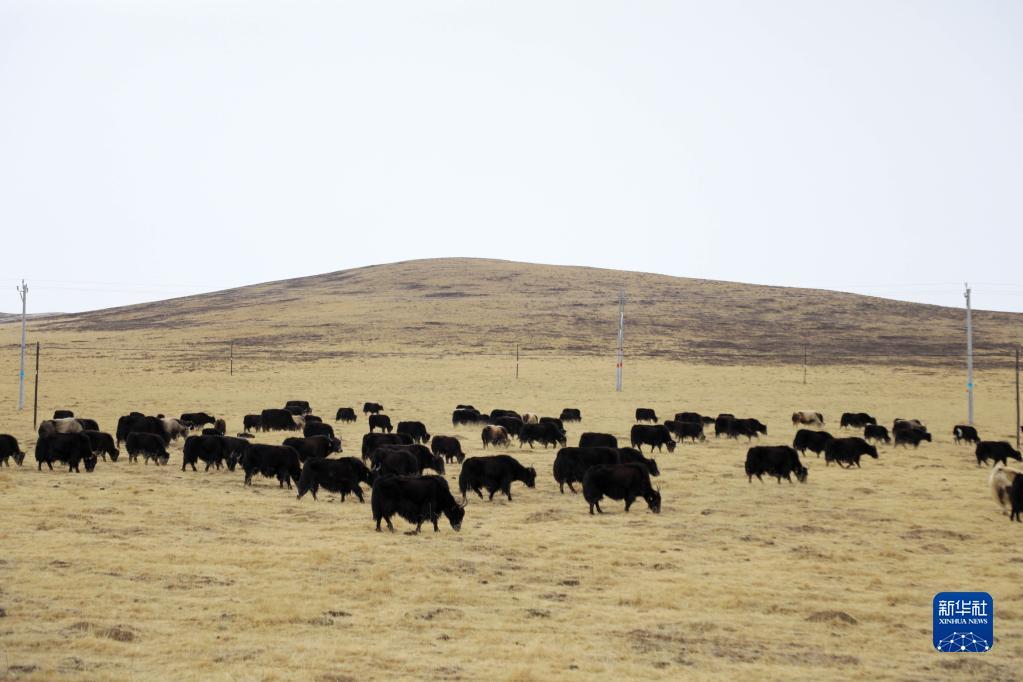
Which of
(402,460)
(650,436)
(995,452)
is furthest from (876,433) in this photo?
(402,460)

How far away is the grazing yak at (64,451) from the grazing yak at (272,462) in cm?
449

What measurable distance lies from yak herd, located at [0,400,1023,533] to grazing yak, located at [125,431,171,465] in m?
0.03

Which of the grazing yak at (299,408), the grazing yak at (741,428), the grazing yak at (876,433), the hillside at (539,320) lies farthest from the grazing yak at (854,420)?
the hillside at (539,320)

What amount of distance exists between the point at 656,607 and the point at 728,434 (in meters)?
25.5

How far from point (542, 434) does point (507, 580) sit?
59.7 feet

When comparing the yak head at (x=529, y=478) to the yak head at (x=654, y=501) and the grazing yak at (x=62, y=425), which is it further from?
the grazing yak at (x=62, y=425)

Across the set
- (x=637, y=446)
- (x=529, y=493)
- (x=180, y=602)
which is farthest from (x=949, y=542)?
(x=637, y=446)

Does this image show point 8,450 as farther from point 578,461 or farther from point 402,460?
point 578,461

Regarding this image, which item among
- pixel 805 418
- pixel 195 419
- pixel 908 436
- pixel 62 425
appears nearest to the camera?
pixel 62 425

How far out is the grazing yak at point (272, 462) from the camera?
22.7m

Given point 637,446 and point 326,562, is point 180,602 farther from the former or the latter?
point 637,446

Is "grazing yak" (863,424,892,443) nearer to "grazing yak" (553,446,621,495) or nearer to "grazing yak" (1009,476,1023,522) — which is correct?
"grazing yak" (1009,476,1023,522)

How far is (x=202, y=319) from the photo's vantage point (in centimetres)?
10650

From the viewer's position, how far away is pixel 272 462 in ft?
74.5
